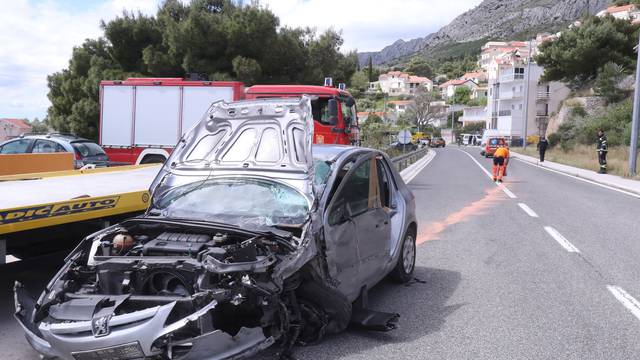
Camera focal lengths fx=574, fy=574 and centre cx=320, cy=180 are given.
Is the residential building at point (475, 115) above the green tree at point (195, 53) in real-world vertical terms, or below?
above

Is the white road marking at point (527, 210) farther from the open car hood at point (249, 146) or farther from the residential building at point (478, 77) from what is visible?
the residential building at point (478, 77)

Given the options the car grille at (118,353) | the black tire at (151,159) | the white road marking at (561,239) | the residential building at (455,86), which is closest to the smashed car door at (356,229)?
the car grille at (118,353)

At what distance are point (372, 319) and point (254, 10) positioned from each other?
891 inches

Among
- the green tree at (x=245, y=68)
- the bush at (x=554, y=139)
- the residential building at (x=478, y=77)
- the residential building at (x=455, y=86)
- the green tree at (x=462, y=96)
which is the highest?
the residential building at (x=478, y=77)

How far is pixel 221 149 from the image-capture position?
5.50m

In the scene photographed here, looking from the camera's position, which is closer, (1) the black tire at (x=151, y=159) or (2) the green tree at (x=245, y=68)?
(1) the black tire at (x=151, y=159)

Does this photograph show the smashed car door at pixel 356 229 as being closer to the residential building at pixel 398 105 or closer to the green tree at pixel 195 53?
the green tree at pixel 195 53

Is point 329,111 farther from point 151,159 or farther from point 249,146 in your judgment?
point 249,146

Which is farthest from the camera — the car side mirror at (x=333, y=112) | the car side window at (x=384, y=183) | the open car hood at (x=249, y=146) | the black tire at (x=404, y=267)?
the car side mirror at (x=333, y=112)

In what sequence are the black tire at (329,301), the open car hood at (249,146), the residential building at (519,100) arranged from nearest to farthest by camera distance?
the black tire at (329,301)
the open car hood at (249,146)
the residential building at (519,100)

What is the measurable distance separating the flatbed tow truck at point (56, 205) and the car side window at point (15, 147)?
24.6 ft

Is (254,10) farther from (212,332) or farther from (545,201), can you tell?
(212,332)

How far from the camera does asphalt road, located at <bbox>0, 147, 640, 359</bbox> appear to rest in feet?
15.2

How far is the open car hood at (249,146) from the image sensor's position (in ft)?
16.4
